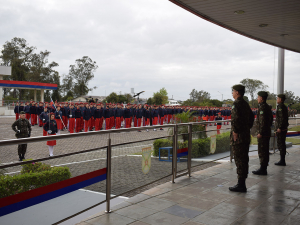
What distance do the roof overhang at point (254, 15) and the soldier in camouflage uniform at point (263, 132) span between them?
2037 millimetres

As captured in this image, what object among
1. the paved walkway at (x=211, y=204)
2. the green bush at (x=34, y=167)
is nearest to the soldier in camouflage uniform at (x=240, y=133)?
the paved walkway at (x=211, y=204)

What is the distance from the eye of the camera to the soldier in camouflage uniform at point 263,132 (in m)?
6.39

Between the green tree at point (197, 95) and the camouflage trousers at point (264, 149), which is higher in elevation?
the green tree at point (197, 95)

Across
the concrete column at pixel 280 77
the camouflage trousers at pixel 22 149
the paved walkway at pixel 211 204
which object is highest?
the concrete column at pixel 280 77

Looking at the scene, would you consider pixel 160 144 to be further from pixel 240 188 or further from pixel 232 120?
pixel 240 188

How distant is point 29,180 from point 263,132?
213 inches

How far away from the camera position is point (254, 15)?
23.0ft

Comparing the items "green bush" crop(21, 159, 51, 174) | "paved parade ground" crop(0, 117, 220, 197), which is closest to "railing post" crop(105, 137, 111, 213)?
"paved parade ground" crop(0, 117, 220, 197)

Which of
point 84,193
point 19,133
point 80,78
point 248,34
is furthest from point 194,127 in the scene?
point 80,78

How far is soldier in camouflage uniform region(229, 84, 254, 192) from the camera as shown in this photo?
4980 millimetres

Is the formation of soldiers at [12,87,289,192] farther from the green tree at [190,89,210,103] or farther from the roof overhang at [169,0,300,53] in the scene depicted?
the green tree at [190,89,210,103]

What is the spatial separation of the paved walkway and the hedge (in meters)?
0.57

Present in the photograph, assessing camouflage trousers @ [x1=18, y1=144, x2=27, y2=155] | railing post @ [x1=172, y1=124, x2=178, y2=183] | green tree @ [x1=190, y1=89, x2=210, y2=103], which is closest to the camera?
camouflage trousers @ [x1=18, y1=144, x2=27, y2=155]

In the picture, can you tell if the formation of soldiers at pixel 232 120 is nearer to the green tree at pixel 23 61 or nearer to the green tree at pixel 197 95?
the green tree at pixel 23 61
